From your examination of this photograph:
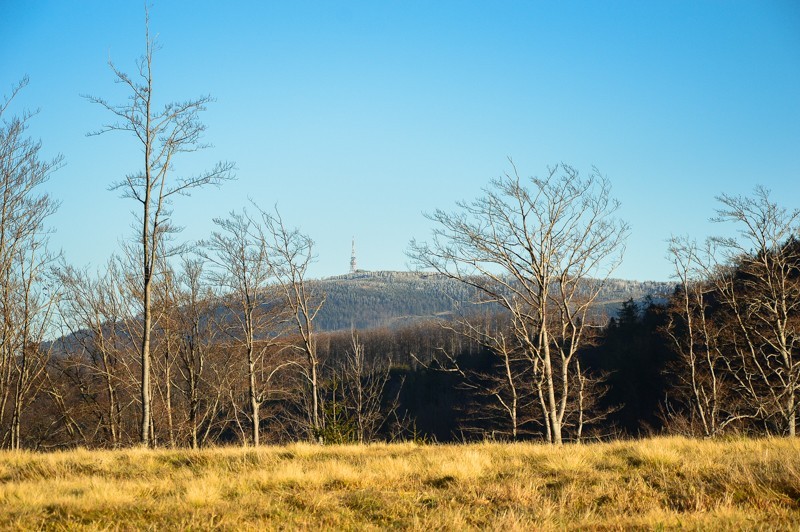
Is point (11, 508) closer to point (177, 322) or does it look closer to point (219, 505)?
point (219, 505)

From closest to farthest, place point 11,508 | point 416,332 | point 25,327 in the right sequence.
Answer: point 11,508 < point 25,327 < point 416,332

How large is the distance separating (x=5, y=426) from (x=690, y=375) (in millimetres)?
38894

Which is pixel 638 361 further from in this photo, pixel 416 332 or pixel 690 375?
pixel 416 332

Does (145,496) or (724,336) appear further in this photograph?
(724,336)

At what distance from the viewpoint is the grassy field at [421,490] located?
5637mm

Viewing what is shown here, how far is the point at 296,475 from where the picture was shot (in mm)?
Answer: 7457

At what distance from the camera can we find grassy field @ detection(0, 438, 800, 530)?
5637 millimetres

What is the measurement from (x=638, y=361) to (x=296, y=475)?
4730cm

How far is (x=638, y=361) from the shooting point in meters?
49.5


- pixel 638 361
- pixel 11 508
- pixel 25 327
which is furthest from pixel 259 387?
pixel 638 361

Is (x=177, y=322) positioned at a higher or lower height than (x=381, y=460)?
higher

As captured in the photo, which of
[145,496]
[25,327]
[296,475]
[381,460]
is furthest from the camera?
[25,327]

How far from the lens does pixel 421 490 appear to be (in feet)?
23.0

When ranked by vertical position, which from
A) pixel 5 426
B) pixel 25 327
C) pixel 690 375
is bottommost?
pixel 5 426
